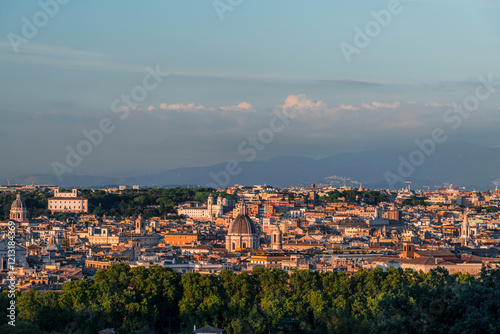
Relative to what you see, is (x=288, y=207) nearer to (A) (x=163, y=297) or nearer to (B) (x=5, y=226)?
(B) (x=5, y=226)

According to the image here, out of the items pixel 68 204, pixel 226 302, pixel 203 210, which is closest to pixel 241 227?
pixel 226 302

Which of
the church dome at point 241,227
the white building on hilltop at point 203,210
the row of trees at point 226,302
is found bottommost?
the row of trees at point 226,302

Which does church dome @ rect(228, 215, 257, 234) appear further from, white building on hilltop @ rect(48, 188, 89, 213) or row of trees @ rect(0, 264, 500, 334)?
white building on hilltop @ rect(48, 188, 89, 213)

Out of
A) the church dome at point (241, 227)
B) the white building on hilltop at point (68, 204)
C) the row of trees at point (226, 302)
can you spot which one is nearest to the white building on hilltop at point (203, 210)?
the white building on hilltop at point (68, 204)

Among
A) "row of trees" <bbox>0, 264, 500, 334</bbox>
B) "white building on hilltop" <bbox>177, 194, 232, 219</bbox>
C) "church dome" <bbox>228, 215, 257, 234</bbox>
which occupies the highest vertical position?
"white building on hilltop" <bbox>177, 194, 232, 219</bbox>

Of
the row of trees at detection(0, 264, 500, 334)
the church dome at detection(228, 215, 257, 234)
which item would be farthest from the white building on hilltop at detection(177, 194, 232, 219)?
the row of trees at detection(0, 264, 500, 334)

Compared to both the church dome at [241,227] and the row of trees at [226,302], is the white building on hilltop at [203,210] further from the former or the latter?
the row of trees at [226,302]

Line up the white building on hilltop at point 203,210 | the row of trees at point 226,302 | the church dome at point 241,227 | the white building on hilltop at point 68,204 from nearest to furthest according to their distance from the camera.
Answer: the row of trees at point 226,302, the church dome at point 241,227, the white building on hilltop at point 203,210, the white building on hilltop at point 68,204

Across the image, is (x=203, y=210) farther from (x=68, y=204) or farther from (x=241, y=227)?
(x=241, y=227)

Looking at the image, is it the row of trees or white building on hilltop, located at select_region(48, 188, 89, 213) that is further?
white building on hilltop, located at select_region(48, 188, 89, 213)
